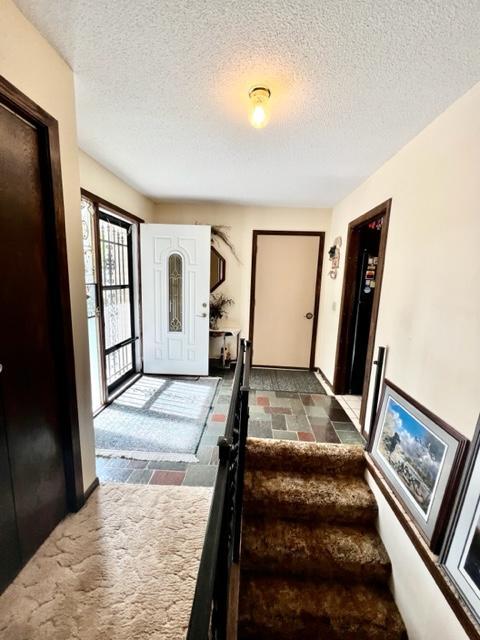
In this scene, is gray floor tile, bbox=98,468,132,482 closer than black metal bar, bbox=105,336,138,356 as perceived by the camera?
Yes

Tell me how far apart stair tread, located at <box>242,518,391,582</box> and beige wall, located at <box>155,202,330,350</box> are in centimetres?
287

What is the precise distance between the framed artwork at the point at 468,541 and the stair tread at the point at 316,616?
656mm

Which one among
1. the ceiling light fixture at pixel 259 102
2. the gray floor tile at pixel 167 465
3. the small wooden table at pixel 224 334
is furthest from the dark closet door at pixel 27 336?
the small wooden table at pixel 224 334

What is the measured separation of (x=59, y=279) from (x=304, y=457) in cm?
198

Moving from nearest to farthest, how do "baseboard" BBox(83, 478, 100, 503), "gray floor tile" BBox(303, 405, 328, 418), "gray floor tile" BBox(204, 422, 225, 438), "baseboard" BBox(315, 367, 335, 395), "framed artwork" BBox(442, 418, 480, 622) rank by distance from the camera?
"framed artwork" BBox(442, 418, 480, 622) → "baseboard" BBox(83, 478, 100, 503) → "gray floor tile" BBox(204, 422, 225, 438) → "gray floor tile" BBox(303, 405, 328, 418) → "baseboard" BBox(315, 367, 335, 395)

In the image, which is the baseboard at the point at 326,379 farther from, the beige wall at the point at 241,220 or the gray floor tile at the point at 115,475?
the gray floor tile at the point at 115,475

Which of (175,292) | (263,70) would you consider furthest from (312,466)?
(175,292)

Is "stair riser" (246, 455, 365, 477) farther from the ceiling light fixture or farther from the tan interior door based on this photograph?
the ceiling light fixture

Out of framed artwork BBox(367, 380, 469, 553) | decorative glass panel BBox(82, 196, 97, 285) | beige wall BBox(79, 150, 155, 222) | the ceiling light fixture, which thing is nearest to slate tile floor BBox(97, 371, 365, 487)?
framed artwork BBox(367, 380, 469, 553)

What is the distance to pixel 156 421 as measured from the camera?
2.53 metres

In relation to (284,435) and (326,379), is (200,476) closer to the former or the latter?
(284,435)

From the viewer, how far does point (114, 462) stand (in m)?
1.99

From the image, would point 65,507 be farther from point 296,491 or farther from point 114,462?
point 296,491

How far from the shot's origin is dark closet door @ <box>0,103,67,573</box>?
3.67 feet
